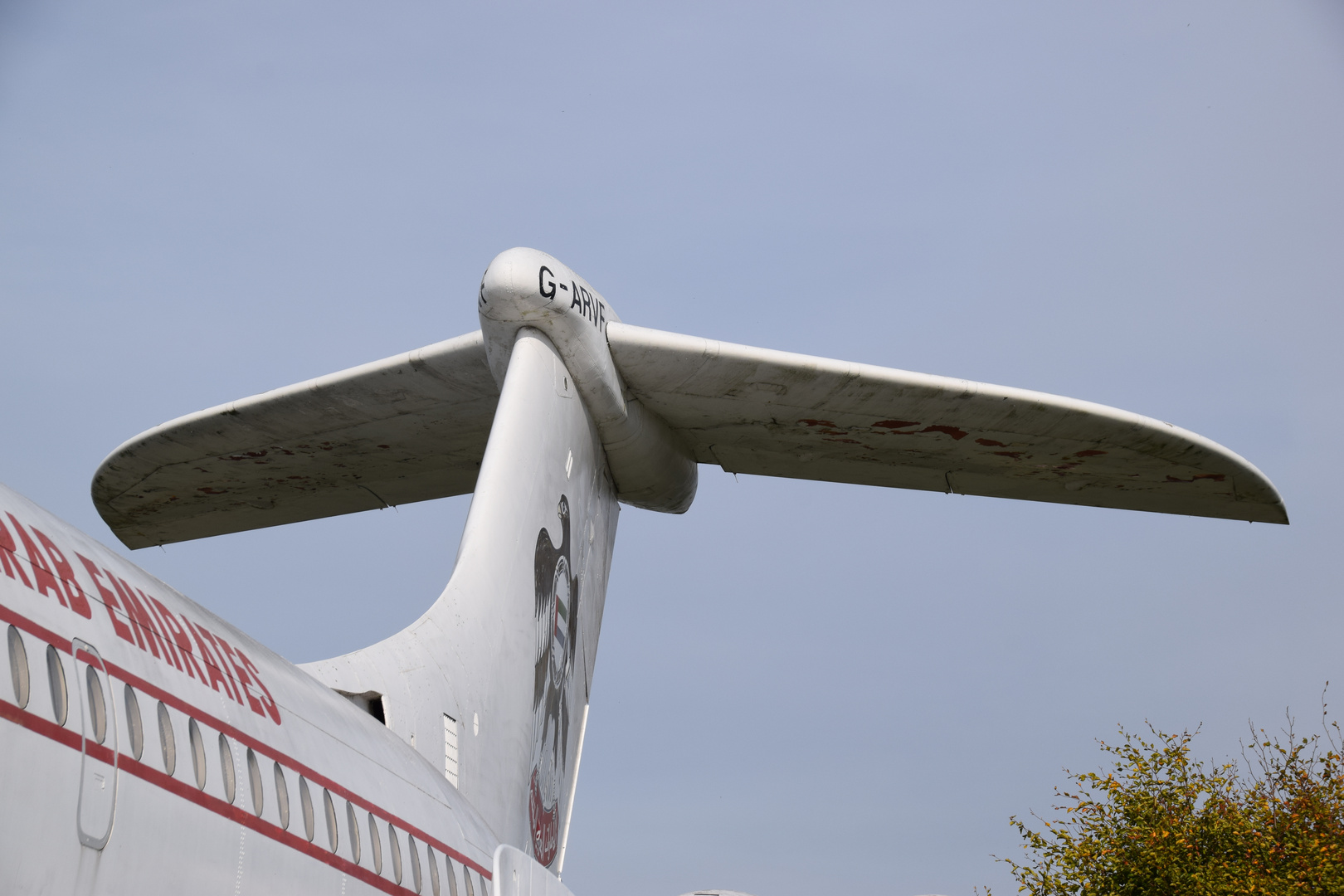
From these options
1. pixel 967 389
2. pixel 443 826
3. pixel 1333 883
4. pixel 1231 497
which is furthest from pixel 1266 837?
pixel 443 826

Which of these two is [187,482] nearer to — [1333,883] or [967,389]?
[967,389]

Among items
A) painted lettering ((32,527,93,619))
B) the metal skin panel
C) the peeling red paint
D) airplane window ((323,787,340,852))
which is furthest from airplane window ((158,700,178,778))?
the peeling red paint

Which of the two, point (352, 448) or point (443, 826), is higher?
point (352, 448)

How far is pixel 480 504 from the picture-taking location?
319 inches

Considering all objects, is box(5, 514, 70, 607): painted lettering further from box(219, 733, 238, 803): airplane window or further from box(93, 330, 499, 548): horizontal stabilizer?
box(93, 330, 499, 548): horizontal stabilizer

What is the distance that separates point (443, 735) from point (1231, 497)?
530cm

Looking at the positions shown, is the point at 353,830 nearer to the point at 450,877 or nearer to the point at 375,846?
the point at 375,846

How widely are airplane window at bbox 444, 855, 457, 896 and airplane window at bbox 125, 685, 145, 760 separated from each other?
7.76 feet

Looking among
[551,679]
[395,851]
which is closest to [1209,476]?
[551,679]

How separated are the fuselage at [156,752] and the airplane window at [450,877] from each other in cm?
36

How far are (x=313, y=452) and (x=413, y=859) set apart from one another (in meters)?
4.84

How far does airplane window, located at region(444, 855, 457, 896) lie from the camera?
5.75 meters

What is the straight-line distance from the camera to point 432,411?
952cm

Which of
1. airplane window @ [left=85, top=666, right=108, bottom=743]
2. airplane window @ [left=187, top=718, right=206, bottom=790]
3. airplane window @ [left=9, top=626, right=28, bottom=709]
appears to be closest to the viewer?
airplane window @ [left=9, top=626, right=28, bottom=709]
